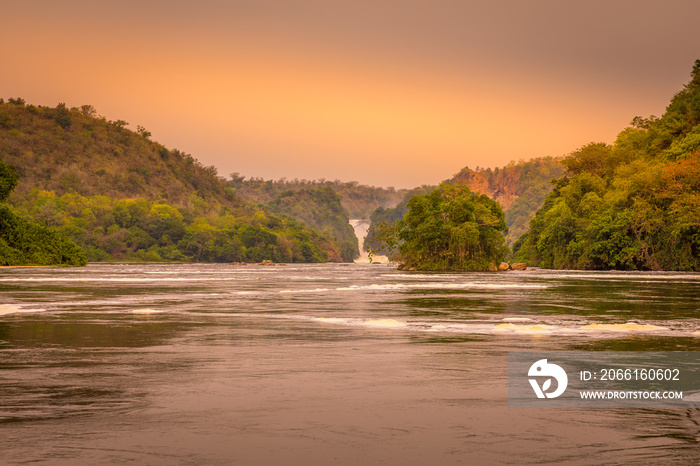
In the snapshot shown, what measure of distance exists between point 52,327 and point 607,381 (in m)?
8.90

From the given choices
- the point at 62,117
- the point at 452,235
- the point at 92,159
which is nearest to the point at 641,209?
the point at 452,235

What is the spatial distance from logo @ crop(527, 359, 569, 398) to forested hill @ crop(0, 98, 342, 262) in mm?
101572

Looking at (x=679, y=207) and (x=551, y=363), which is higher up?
(x=679, y=207)

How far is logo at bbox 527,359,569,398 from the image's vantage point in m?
6.40

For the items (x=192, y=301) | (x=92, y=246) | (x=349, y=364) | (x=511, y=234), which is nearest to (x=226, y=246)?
(x=92, y=246)

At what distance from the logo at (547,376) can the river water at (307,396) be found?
1.00 ft

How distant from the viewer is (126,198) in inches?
6063

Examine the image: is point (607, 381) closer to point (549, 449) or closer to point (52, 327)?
point (549, 449)

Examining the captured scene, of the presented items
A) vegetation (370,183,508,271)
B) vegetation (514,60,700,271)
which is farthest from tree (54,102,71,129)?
vegetation (370,183,508,271)

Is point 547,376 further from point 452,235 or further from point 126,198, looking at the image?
point 126,198

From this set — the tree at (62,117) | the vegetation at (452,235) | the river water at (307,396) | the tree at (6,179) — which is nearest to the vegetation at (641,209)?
the vegetation at (452,235)

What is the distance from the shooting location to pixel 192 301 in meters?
19.4

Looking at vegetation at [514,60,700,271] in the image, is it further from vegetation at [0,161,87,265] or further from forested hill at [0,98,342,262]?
forested hill at [0,98,342,262]

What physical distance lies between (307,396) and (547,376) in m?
2.48
